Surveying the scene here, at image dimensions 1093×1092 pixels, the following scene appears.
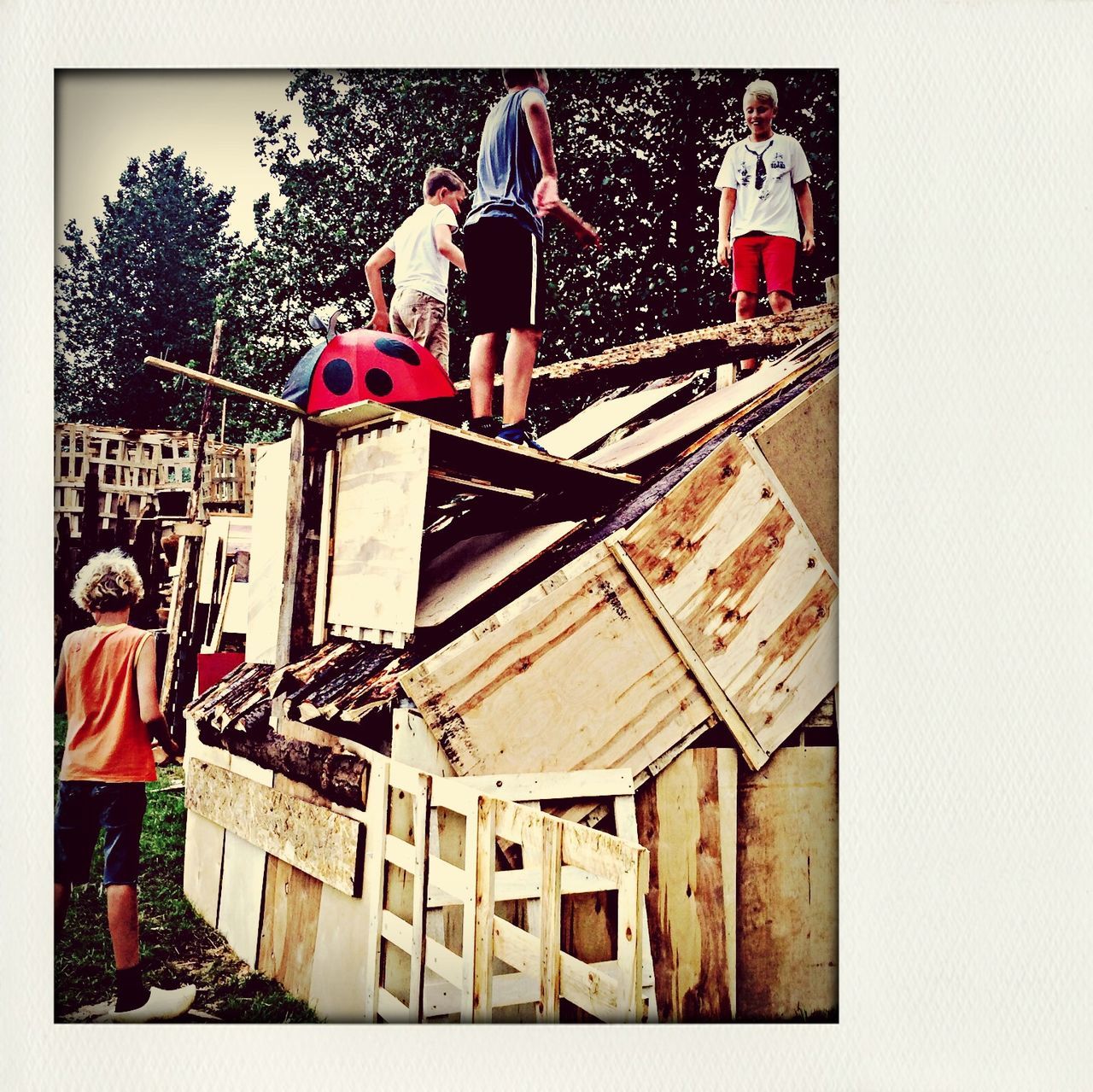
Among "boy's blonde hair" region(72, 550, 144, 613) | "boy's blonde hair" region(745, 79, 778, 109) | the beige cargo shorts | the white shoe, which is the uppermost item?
"boy's blonde hair" region(745, 79, 778, 109)

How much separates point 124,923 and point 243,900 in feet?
1.44

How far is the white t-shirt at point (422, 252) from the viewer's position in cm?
365

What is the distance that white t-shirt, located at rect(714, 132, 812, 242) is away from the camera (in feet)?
11.9

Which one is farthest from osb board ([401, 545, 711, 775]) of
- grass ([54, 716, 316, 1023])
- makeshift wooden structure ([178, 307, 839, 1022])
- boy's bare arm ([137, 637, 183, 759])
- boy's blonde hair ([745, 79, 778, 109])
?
boy's blonde hair ([745, 79, 778, 109])

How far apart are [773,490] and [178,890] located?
114 inches

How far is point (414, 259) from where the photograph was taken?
366 centimetres

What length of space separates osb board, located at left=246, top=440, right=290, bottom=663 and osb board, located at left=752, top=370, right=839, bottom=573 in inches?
77.8

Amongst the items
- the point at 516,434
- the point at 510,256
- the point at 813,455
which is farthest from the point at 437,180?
the point at 813,455

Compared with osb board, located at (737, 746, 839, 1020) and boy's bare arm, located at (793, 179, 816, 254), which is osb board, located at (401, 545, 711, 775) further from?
boy's bare arm, located at (793, 179, 816, 254)

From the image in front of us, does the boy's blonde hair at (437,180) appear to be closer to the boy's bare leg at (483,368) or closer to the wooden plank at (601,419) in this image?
the boy's bare leg at (483,368)

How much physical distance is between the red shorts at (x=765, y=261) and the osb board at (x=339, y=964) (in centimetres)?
297
